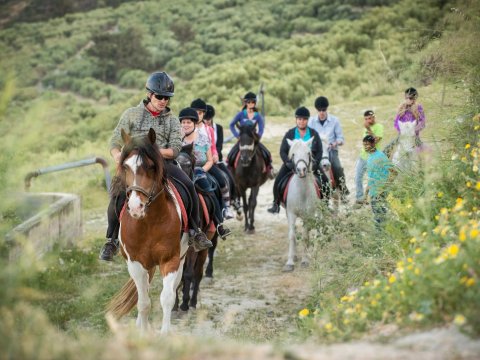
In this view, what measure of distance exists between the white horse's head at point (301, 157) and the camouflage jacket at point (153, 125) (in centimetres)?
344

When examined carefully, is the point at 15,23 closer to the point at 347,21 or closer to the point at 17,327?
the point at 347,21

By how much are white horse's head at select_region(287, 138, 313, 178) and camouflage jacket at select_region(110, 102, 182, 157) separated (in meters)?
3.44

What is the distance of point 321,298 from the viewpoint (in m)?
7.52

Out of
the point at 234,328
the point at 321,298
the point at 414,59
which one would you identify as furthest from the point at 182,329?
the point at 414,59

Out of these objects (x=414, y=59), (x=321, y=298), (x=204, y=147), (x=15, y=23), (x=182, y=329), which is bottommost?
(x=182, y=329)

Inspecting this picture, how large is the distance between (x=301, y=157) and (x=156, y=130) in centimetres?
371

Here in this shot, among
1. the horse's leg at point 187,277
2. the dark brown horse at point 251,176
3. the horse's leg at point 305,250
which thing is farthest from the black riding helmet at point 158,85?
the dark brown horse at point 251,176

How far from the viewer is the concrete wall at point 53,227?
9.40 meters

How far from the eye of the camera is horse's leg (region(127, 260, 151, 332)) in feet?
21.8

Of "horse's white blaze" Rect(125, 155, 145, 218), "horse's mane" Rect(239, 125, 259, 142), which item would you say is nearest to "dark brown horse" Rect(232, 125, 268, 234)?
"horse's mane" Rect(239, 125, 259, 142)

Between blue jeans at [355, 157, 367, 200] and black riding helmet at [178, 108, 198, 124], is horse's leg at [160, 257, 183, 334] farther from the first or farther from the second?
blue jeans at [355, 157, 367, 200]

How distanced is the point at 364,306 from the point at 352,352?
3.87ft

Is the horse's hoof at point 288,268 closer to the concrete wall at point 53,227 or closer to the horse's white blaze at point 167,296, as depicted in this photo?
the concrete wall at point 53,227

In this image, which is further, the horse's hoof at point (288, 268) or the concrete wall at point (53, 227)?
the horse's hoof at point (288, 268)
